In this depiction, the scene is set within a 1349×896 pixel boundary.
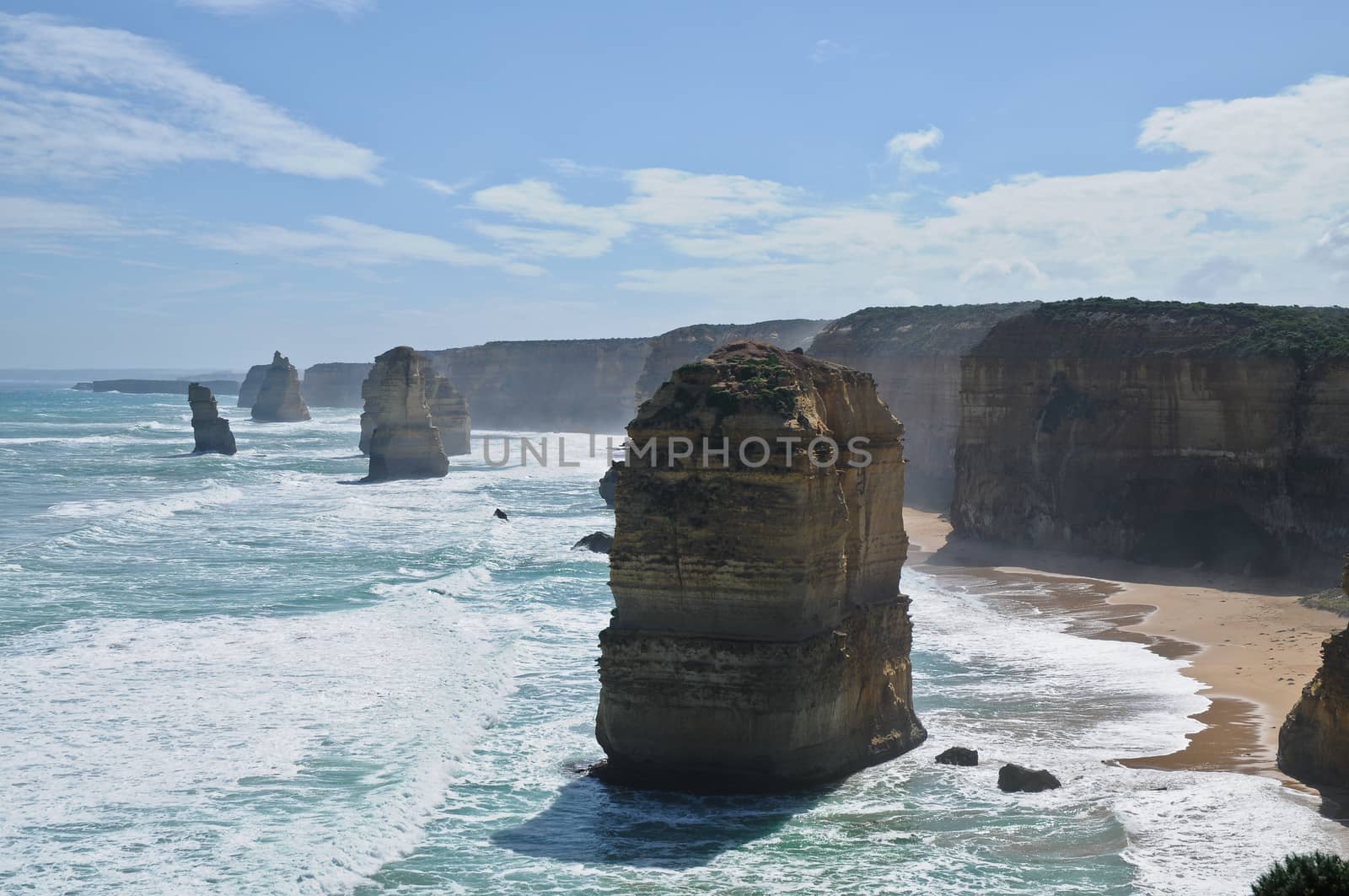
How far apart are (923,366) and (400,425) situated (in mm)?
25866

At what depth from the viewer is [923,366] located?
192 ft

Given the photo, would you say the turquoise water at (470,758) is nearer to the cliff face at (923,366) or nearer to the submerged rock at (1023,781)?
the submerged rock at (1023,781)

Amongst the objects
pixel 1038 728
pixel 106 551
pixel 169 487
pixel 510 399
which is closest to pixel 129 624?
pixel 106 551

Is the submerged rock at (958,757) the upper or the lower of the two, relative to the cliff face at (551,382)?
lower

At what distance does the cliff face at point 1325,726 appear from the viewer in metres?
15.9

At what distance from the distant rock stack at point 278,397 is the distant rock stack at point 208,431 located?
4808 cm

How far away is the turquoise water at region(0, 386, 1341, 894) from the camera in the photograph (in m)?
13.5

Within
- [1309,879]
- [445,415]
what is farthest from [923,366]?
[1309,879]

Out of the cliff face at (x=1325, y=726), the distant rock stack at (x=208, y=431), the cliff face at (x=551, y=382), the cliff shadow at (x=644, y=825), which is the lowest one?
the cliff shadow at (x=644, y=825)

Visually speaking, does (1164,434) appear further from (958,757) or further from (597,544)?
(958,757)

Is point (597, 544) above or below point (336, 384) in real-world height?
below

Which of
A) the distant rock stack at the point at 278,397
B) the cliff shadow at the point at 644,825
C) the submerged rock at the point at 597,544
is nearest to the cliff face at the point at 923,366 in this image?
the submerged rock at the point at 597,544

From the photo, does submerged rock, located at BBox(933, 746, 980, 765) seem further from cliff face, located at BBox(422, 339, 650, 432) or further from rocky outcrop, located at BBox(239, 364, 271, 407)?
rocky outcrop, located at BBox(239, 364, 271, 407)

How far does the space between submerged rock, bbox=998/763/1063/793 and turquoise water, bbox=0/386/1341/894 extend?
8.6 inches
